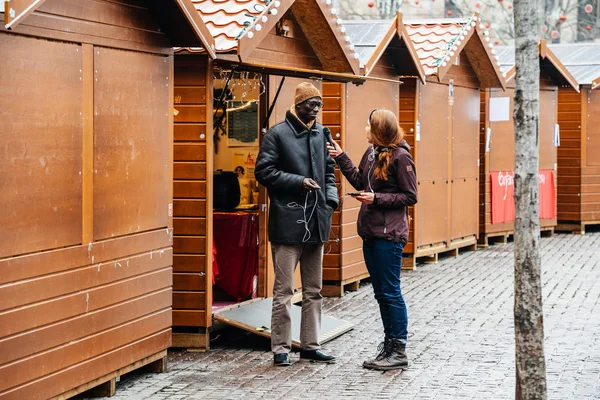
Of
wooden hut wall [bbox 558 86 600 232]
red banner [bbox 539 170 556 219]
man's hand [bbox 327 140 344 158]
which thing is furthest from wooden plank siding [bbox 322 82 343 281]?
wooden hut wall [bbox 558 86 600 232]

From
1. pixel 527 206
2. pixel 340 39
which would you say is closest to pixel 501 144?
pixel 340 39

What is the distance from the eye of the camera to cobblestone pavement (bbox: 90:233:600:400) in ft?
25.1

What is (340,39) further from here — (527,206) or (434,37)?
(527,206)

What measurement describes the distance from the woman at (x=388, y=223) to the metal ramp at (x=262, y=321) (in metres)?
0.86

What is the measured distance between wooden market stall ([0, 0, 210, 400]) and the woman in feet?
4.92

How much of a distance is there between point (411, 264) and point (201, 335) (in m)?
6.10

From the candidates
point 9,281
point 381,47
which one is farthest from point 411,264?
point 9,281

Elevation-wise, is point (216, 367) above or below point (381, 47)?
below

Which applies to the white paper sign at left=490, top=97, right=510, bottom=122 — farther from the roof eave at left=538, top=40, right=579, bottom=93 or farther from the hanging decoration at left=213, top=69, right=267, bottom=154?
the hanging decoration at left=213, top=69, right=267, bottom=154

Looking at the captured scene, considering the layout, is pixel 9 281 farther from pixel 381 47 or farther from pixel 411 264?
pixel 411 264

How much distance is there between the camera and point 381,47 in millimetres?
12656

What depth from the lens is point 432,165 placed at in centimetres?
1528

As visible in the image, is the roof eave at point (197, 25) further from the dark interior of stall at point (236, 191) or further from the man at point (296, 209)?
the dark interior of stall at point (236, 191)

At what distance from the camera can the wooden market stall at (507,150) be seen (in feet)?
58.4
